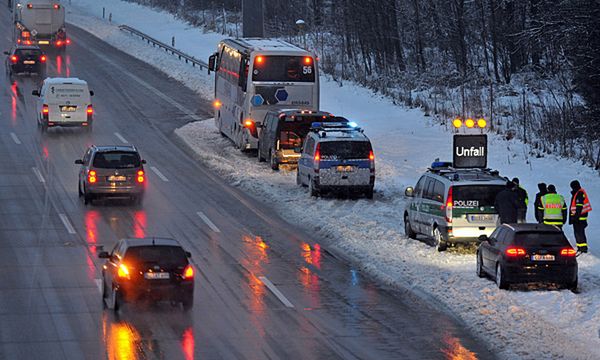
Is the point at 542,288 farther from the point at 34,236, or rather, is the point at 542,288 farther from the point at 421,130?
the point at 421,130

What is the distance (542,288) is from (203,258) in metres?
8.15

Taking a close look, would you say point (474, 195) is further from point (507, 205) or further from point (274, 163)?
point (274, 163)

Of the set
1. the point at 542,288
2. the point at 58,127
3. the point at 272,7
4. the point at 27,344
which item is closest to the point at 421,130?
the point at 58,127

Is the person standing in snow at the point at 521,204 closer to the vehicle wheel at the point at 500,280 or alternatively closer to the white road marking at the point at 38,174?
the vehicle wheel at the point at 500,280

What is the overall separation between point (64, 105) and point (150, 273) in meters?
29.5

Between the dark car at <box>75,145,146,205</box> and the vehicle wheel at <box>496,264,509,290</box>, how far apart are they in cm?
1479

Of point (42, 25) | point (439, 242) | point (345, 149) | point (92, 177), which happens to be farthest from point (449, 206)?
point (42, 25)

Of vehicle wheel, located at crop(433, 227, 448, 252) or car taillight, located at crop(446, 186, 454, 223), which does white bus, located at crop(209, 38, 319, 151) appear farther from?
car taillight, located at crop(446, 186, 454, 223)

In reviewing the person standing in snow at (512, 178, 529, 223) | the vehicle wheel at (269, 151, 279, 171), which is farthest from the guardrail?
the person standing in snow at (512, 178, 529, 223)

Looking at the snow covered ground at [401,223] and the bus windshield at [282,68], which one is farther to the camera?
the bus windshield at [282,68]

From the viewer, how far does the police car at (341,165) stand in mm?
37469

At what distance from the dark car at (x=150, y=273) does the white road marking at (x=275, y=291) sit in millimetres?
2085

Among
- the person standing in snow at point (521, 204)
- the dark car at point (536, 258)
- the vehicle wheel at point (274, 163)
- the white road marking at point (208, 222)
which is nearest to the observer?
the dark car at point (536, 258)

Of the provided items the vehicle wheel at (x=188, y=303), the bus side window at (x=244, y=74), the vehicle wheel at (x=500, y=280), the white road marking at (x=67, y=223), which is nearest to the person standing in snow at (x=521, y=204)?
the vehicle wheel at (x=500, y=280)
